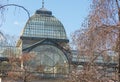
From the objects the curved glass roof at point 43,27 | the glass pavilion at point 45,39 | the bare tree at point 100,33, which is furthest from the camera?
the curved glass roof at point 43,27

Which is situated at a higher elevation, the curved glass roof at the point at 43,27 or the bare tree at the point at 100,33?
the curved glass roof at the point at 43,27

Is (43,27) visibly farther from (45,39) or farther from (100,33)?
(100,33)

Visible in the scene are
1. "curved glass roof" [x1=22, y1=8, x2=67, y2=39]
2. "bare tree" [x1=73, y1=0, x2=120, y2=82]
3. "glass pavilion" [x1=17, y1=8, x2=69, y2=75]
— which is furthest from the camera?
"curved glass roof" [x1=22, y1=8, x2=67, y2=39]

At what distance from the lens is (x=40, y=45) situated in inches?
2990

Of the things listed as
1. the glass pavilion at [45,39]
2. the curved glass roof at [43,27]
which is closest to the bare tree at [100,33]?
the glass pavilion at [45,39]

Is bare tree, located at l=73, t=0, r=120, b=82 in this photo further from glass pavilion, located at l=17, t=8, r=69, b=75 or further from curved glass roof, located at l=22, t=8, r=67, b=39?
curved glass roof, located at l=22, t=8, r=67, b=39

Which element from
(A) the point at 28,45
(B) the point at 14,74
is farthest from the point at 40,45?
(B) the point at 14,74

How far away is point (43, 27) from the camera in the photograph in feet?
269

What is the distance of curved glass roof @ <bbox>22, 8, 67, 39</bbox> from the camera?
8007 centimetres

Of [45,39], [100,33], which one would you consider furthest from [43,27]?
[100,33]

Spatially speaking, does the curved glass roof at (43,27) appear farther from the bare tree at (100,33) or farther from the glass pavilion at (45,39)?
the bare tree at (100,33)

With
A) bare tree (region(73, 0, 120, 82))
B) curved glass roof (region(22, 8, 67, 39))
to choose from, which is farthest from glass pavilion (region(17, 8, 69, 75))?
bare tree (region(73, 0, 120, 82))

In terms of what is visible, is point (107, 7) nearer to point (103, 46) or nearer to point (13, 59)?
point (103, 46)

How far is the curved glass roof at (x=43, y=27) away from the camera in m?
80.1
